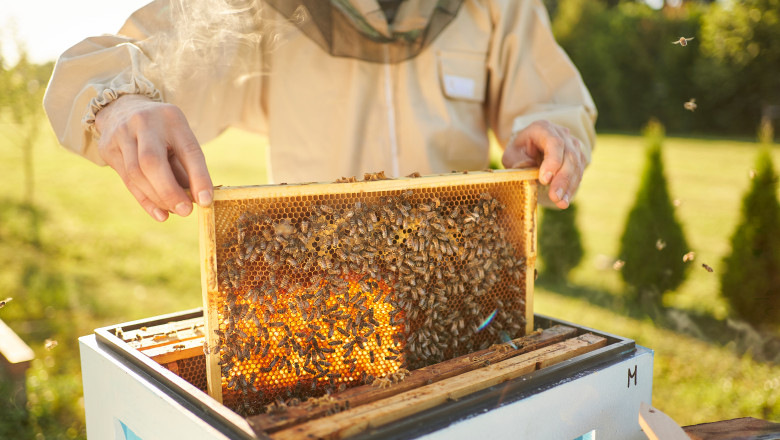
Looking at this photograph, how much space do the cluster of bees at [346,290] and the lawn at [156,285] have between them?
3.31 metres

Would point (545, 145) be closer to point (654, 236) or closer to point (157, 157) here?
point (157, 157)

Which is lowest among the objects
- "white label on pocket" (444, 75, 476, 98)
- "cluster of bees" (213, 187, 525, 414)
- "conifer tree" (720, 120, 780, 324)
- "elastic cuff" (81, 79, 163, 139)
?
"conifer tree" (720, 120, 780, 324)

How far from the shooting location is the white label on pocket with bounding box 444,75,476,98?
2.84 m

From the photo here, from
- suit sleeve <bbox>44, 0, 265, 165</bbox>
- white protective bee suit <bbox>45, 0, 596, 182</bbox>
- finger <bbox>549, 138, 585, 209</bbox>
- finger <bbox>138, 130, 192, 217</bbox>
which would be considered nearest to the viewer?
finger <bbox>138, 130, 192, 217</bbox>

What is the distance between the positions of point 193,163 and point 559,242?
771 cm

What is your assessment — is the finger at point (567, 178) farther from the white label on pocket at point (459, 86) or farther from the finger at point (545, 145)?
the white label on pocket at point (459, 86)

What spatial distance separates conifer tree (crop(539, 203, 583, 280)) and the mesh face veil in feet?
20.7

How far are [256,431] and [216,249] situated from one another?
64 centimetres

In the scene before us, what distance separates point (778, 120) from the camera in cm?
1923

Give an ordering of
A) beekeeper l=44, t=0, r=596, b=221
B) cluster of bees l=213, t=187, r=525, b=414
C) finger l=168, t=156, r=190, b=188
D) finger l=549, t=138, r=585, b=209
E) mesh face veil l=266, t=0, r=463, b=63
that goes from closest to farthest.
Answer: finger l=168, t=156, r=190, b=188, cluster of bees l=213, t=187, r=525, b=414, beekeeper l=44, t=0, r=596, b=221, finger l=549, t=138, r=585, b=209, mesh face veil l=266, t=0, r=463, b=63

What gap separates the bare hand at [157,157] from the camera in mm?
1600

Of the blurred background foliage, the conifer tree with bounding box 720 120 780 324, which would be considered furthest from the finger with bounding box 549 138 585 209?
the conifer tree with bounding box 720 120 780 324

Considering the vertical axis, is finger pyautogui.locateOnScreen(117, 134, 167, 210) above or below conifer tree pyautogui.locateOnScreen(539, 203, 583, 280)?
above

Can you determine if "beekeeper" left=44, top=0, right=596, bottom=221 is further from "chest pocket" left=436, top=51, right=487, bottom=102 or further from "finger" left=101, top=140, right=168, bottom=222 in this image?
"finger" left=101, top=140, right=168, bottom=222
